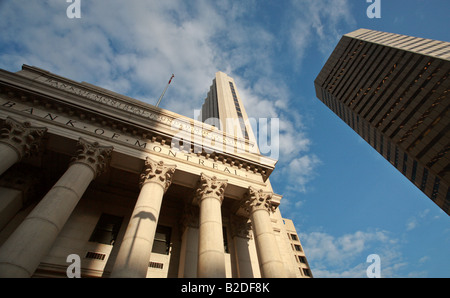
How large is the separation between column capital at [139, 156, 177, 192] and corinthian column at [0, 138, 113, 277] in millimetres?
2616

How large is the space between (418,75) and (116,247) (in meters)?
66.7

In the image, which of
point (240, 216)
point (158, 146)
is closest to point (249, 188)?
point (240, 216)

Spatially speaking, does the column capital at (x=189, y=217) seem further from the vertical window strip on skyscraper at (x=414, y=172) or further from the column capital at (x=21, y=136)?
the vertical window strip on skyscraper at (x=414, y=172)

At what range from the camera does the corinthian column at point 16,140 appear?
1212cm

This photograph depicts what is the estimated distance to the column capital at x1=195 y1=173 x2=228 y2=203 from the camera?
1564cm

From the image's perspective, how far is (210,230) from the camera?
13.3 metres

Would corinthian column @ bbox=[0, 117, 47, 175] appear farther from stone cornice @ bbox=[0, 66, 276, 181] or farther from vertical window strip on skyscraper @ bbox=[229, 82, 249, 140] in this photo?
vertical window strip on skyscraper @ bbox=[229, 82, 249, 140]

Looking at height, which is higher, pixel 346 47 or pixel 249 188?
pixel 346 47

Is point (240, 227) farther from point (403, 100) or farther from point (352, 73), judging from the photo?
point (352, 73)

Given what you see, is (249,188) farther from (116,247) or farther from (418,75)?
(418,75)

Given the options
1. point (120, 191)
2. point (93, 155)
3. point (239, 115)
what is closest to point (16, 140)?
point (93, 155)

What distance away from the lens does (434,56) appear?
156 ft

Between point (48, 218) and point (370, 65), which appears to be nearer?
point (48, 218)

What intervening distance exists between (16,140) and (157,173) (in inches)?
310
